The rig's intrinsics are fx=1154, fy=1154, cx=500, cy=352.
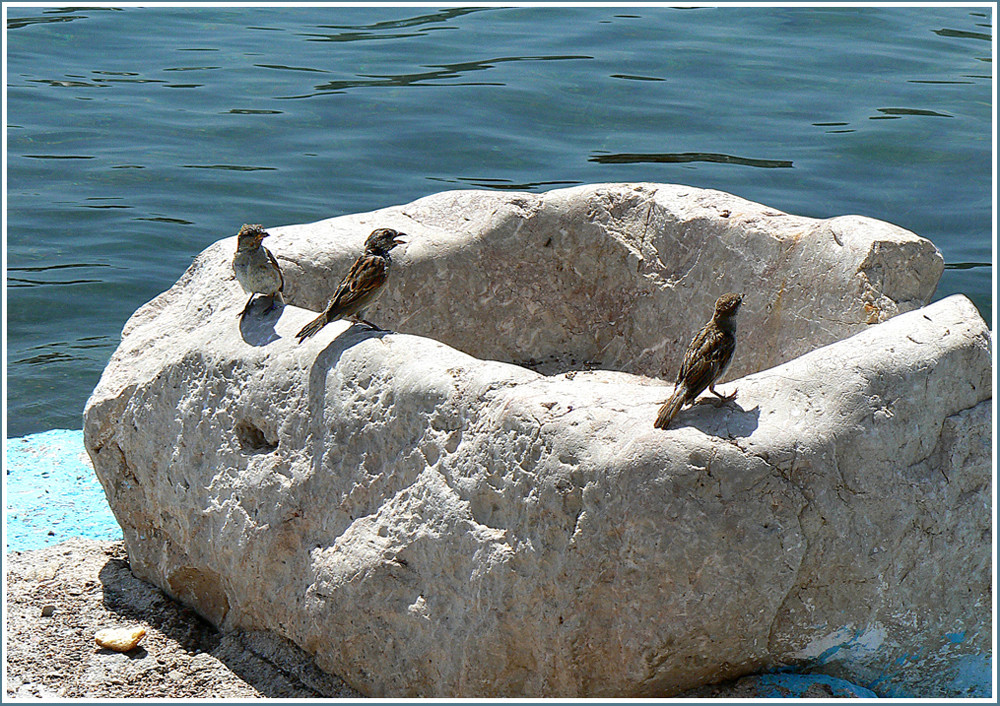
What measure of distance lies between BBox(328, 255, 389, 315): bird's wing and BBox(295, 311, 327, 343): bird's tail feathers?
0.25 feet

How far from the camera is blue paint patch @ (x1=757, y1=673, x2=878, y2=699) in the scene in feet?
11.9

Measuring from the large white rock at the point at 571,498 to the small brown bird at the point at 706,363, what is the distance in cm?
6

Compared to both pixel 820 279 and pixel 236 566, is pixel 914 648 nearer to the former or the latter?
pixel 820 279

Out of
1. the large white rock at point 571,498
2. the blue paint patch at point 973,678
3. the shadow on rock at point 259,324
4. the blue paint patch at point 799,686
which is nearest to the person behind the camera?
the large white rock at point 571,498

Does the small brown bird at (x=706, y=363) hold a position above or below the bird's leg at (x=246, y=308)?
above

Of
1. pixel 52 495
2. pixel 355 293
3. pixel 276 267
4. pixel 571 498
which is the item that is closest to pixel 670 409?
pixel 571 498

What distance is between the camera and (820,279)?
486 centimetres

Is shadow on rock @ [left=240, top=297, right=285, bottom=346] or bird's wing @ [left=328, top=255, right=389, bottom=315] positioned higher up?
bird's wing @ [left=328, top=255, right=389, bottom=315]

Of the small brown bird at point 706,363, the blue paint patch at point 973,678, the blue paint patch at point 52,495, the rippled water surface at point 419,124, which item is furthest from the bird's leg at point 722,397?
the rippled water surface at point 419,124

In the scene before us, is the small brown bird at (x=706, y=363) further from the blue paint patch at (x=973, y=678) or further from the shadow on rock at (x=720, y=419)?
the blue paint patch at (x=973, y=678)

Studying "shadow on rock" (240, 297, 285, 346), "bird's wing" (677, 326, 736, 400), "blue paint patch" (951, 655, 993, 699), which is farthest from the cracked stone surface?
"blue paint patch" (951, 655, 993, 699)

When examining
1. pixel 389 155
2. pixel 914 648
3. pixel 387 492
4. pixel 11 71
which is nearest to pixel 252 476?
pixel 387 492

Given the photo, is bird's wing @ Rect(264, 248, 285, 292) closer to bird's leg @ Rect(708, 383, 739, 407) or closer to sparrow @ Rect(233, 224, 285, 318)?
sparrow @ Rect(233, 224, 285, 318)

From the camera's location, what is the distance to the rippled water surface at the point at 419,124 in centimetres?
959
